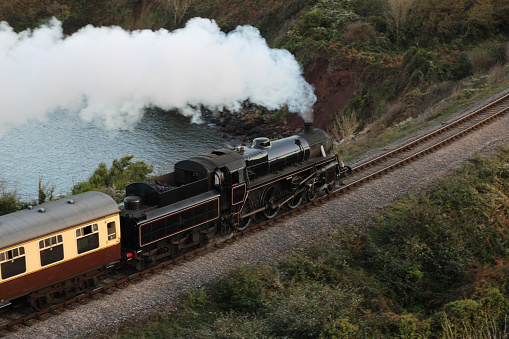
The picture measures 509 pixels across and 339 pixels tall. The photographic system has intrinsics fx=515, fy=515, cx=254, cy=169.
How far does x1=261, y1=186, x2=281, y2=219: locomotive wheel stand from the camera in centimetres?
2202

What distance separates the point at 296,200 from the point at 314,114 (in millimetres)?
32110

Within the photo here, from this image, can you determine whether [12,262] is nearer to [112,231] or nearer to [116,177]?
[112,231]

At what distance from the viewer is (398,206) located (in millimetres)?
22812

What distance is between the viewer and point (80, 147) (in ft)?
142

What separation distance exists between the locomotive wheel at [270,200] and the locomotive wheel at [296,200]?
0.99 metres

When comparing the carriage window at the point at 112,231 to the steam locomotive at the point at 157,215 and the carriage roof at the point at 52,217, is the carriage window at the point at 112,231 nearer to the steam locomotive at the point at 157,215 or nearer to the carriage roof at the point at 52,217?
the steam locomotive at the point at 157,215

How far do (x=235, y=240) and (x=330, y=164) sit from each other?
7193mm

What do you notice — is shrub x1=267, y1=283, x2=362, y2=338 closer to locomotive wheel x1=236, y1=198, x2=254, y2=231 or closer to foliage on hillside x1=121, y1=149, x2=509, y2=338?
foliage on hillside x1=121, y1=149, x2=509, y2=338

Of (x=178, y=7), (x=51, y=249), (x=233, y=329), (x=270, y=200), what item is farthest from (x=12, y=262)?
(x=178, y=7)

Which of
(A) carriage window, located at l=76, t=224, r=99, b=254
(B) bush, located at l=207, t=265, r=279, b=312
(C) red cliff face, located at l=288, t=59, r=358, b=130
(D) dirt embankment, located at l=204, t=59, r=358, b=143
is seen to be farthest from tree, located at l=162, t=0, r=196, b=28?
(B) bush, located at l=207, t=265, r=279, b=312

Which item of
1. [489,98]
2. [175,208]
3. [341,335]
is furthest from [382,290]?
[489,98]

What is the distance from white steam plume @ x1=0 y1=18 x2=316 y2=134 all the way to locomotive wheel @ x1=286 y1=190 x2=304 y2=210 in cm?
1706

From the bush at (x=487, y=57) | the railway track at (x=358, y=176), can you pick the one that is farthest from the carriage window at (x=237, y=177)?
the bush at (x=487, y=57)

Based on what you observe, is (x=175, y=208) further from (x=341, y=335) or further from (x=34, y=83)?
(x=34, y=83)
